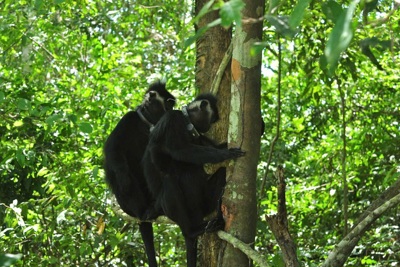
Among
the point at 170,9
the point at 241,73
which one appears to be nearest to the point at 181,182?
the point at 241,73

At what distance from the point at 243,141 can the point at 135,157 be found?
1982mm

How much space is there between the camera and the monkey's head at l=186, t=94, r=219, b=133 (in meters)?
4.54

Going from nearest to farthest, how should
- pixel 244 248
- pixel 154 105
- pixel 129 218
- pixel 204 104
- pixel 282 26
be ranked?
A: pixel 282 26
pixel 244 248
pixel 204 104
pixel 129 218
pixel 154 105

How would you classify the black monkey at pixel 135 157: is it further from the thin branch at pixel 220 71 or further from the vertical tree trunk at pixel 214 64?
the thin branch at pixel 220 71

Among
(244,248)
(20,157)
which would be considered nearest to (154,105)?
→ (20,157)

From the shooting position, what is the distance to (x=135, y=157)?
550cm

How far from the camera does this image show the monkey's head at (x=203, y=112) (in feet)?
14.9

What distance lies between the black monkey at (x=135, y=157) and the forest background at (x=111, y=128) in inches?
12.5

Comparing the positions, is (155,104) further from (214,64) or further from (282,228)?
(282,228)

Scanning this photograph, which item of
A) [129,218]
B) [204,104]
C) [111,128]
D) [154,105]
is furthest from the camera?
[111,128]

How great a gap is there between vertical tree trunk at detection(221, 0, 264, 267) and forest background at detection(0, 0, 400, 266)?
61.3 inches

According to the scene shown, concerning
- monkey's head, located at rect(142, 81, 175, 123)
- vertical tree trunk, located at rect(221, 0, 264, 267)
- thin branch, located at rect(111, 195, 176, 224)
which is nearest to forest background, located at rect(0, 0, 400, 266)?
thin branch, located at rect(111, 195, 176, 224)

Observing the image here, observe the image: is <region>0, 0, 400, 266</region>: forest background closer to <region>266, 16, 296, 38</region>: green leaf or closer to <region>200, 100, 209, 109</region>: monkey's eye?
<region>200, 100, 209, 109</region>: monkey's eye

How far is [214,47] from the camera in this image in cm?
477
